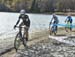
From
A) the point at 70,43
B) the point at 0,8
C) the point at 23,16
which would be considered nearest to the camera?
the point at 23,16

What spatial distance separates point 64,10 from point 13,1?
25.0 meters

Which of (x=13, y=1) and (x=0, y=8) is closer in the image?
(x=0, y=8)

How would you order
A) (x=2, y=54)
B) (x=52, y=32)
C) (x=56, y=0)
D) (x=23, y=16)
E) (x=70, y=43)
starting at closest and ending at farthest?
1. (x=2, y=54)
2. (x=23, y=16)
3. (x=70, y=43)
4. (x=52, y=32)
5. (x=56, y=0)

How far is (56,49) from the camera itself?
1688 centimetres

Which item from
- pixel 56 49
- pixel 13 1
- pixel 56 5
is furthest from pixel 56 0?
pixel 56 49

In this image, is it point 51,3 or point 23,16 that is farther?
point 51,3

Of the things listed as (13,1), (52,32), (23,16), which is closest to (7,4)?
(13,1)

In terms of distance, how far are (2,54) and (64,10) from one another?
116 m

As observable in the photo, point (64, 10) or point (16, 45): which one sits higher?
point (16, 45)

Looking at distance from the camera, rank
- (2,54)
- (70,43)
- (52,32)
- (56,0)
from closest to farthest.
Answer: (2,54) → (70,43) → (52,32) → (56,0)

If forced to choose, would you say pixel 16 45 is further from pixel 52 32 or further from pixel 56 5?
pixel 56 5

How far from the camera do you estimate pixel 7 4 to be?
13350 centimetres

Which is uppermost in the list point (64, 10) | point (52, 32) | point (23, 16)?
point (23, 16)

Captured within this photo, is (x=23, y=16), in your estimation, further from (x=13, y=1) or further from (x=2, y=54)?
(x=13, y=1)
